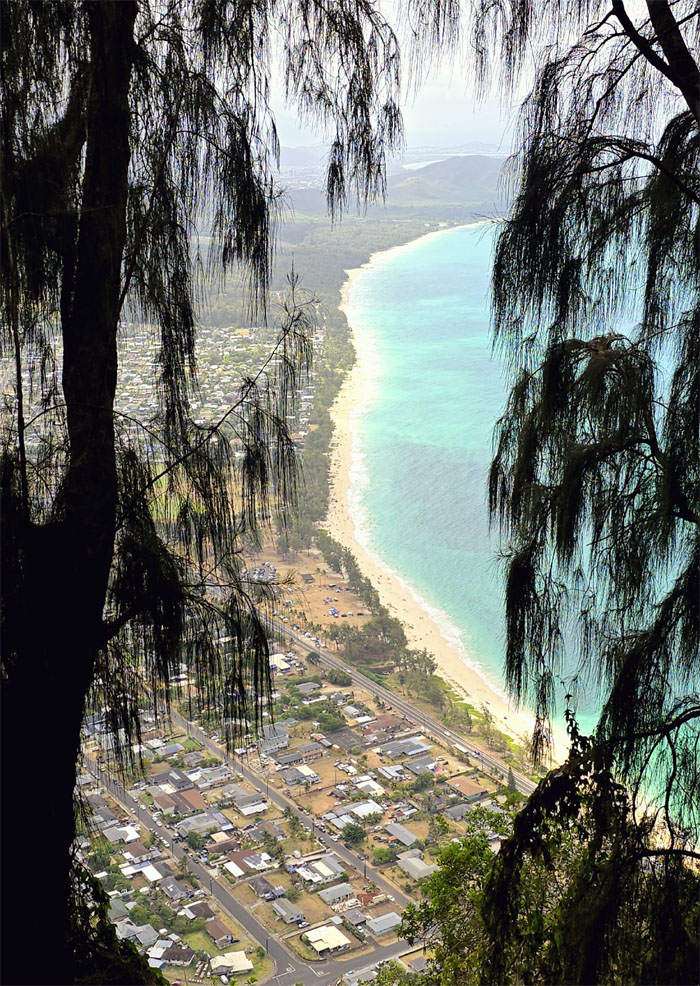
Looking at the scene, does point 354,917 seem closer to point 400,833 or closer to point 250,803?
point 400,833

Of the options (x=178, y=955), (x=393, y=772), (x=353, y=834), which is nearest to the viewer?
(x=178, y=955)

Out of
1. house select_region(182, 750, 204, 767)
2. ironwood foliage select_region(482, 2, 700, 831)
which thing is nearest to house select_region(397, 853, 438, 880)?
house select_region(182, 750, 204, 767)

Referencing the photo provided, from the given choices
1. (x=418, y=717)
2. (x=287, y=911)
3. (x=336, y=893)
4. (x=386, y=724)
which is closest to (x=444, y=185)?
(x=418, y=717)

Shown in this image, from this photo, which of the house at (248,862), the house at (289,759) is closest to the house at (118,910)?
→ the house at (248,862)

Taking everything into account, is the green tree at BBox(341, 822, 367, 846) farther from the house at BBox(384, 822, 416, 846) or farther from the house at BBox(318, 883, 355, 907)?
the house at BBox(318, 883, 355, 907)

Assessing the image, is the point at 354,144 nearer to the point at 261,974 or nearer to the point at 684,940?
the point at 684,940

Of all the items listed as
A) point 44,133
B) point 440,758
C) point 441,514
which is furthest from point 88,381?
point 441,514

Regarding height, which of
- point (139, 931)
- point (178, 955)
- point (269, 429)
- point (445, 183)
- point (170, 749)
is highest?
point (445, 183)
